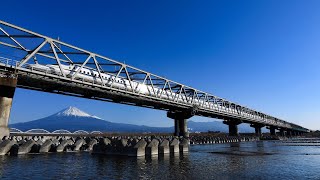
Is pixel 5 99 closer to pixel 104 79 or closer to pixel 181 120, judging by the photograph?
pixel 104 79

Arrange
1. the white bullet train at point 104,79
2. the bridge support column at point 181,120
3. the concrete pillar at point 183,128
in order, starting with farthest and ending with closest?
1. the bridge support column at point 181,120
2. the concrete pillar at point 183,128
3. the white bullet train at point 104,79

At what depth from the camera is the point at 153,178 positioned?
1673 cm

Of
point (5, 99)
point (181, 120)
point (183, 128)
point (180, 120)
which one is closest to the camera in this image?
point (5, 99)

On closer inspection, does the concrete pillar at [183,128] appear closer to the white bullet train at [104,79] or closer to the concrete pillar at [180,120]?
the concrete pillar at [180,120]

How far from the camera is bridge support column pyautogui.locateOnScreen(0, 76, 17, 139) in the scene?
3712cm

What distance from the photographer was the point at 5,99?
38.6m

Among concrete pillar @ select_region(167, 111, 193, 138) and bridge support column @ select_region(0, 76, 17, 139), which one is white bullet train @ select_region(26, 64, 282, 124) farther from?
bridge support column @ select_region(0, 76, 17, 139)

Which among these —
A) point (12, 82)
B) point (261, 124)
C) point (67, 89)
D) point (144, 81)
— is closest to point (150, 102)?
point (144, 81)

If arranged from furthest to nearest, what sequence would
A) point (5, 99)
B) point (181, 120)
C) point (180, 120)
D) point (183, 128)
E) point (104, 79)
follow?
point (180, 120) < point (181, 120) < point (183, 128) < point (104, 79) < point (5, 99)

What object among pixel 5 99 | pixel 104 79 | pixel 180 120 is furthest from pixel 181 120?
pixel 5 99

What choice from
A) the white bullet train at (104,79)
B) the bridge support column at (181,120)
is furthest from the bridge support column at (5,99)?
the bridge support column at (181,120)

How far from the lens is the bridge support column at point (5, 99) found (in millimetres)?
37125

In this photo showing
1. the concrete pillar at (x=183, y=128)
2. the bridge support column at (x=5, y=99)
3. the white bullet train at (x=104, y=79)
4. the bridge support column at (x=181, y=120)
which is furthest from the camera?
the bridge support column at (x=181, y=120)

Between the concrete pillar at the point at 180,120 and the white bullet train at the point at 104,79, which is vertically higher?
the white bullet train at the point at 104,79
